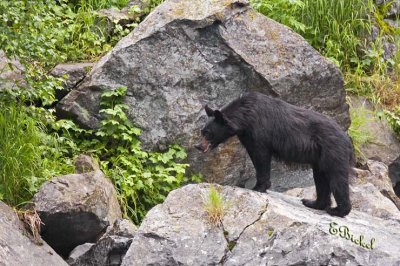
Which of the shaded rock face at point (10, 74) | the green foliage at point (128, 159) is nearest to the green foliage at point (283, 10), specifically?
the green foliage at point (128, 159)

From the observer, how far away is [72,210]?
8.62 meters

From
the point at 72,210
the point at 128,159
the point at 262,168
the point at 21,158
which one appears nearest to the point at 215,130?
the point at 262,168

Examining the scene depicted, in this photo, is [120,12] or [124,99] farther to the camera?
[120,12]

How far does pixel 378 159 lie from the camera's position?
472 inches

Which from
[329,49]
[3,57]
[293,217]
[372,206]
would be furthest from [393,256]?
[329,49]

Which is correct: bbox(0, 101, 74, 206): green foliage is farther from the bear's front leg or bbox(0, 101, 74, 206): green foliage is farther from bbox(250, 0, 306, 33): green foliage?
bbox(250, 0, 306, 33): green foliage

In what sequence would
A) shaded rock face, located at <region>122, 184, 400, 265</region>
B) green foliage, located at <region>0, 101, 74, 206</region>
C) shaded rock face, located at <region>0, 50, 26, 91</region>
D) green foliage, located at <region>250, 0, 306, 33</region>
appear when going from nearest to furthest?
shaded rock face, located at <region>122, 184, 400, 265</region> → green foliage, located at <region>0, 101, 74, 206</region> → shaded rock face, located at <region>0, 50, 26, 91</region> → green foliage, located at <region>250, 0, 306, 33</region>

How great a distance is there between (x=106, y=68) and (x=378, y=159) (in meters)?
4.05

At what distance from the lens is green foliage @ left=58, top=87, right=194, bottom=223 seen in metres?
10.2

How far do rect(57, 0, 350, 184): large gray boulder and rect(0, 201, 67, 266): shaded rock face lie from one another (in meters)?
2.52

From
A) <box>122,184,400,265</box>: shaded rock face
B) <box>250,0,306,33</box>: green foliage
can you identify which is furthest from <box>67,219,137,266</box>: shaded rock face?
<box>250,0,306,33</box>: green foliage

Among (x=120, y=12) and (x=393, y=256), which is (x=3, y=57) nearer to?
(x=120, y=12)

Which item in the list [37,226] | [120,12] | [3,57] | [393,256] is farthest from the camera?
[120,12]

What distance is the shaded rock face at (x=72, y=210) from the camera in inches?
340
